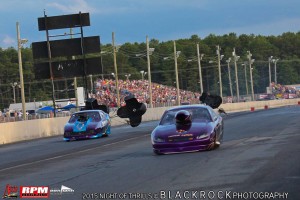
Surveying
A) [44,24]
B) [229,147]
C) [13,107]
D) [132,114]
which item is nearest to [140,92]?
[13,107]

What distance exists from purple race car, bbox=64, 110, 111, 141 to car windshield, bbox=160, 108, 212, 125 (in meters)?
12.2

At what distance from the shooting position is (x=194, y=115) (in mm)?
18703

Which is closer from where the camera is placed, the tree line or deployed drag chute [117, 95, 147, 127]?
deployed drag chute [117, 95, 147, 127]

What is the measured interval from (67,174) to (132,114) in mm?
16121

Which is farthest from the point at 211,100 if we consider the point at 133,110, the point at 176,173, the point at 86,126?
the point at 176,173

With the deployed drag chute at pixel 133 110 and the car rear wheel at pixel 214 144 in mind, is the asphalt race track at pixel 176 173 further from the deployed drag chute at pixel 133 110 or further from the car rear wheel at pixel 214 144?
the deployed drag chute at pixel 133 110

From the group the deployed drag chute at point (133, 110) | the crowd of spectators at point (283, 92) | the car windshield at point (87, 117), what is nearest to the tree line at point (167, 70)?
the crowd of spectators at point (283, 92)

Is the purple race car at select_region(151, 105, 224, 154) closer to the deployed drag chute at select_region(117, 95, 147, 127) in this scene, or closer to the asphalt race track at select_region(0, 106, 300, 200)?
the asphalt race track at select_region(0, 106, 300, 200)

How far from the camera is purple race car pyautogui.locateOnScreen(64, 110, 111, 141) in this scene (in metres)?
30.7

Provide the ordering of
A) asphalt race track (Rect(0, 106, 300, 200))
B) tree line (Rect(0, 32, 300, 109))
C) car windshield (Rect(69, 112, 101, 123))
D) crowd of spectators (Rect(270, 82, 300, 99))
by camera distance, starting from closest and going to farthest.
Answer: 1. asphalt race track (Rect(0, 106, 300, 200))
2. car windshield (Rect(69, 112, 101, 123))
3. crowd of spectators (Rect(270, 82, 300, 99))
4. tree line (Rect(0, 32, 300, 109))

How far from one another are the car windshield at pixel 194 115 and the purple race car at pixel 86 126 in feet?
40.1

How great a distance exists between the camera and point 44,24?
4684 cm

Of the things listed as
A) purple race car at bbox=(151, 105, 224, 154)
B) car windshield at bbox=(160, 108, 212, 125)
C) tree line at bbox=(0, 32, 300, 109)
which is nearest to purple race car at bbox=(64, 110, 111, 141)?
car windshield at bbox=(160, 108, 212, 125)

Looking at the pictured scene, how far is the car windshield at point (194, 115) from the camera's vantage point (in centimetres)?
1847
